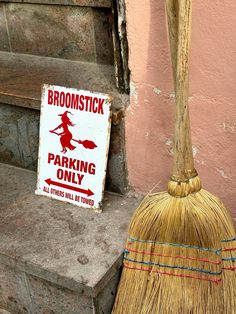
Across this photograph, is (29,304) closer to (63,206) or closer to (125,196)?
(63,206)

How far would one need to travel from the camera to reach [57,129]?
1.88 meters

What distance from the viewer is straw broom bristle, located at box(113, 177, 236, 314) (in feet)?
5.09

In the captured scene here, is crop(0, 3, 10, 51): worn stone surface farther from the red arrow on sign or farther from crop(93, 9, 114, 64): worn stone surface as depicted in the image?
the red arrow on sign

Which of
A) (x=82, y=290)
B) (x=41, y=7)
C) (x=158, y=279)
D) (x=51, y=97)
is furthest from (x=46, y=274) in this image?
(x=41, y=7)

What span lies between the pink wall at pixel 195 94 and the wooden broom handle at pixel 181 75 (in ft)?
0.32

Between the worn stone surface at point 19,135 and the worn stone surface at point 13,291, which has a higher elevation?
the worn stone surface at point 19,135

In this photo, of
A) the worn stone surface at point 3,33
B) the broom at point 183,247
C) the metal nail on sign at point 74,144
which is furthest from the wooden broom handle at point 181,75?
the worn stone surface at point 3,33

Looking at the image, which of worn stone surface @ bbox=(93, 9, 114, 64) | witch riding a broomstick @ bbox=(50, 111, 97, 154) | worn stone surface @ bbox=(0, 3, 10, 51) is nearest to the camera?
witch riding a broomstick @ bbox=(50, 111, 97, 154)

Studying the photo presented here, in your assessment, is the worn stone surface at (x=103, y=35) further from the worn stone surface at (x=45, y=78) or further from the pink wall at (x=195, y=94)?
the pink wall at (x=195, y=94)

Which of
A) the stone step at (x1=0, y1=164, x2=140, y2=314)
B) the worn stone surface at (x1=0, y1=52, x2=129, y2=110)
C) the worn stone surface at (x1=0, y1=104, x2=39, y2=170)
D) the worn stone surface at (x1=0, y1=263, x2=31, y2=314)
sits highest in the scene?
the worn stone surface at (x1=0, y1=52, x2=129, y2=110)

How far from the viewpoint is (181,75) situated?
1479 millimetres

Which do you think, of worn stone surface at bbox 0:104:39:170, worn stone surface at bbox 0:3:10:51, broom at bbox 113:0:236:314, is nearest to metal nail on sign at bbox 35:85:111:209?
worn stone surface at bbox 0:104:39:170

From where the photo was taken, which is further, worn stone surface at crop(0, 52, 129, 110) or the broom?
worn stone surface at crop(0, 52, 129, 110)

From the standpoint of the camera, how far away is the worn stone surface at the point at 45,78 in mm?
1899
